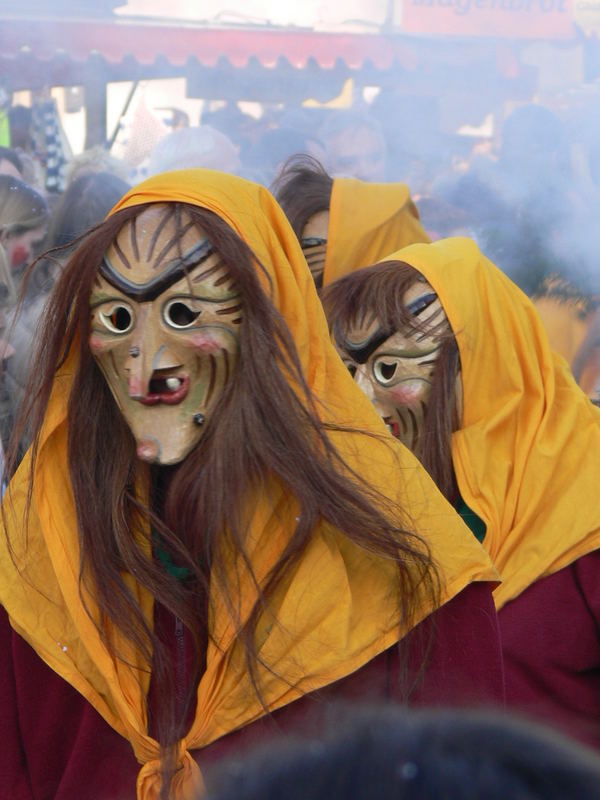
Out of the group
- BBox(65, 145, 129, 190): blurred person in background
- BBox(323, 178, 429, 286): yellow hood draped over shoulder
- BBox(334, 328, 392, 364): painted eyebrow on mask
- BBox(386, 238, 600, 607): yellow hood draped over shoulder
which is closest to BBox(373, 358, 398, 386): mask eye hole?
BBox(334, 328, 392, 364): painted eyebrow on mask

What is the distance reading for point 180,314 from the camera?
6.47 feet

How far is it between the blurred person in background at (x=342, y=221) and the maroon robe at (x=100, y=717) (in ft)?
6.28

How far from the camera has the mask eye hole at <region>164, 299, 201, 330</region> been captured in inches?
76.8

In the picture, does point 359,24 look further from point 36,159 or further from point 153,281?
point 153,281

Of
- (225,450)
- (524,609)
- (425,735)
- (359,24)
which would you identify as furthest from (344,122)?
(425,735)

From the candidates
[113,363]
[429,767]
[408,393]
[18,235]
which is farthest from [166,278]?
[18,235]

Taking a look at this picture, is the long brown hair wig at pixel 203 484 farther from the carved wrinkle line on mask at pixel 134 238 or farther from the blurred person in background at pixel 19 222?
the blurred person in background at pixel 19 222

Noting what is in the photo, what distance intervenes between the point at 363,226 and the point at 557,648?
1742 mm

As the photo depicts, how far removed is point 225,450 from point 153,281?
290 mm

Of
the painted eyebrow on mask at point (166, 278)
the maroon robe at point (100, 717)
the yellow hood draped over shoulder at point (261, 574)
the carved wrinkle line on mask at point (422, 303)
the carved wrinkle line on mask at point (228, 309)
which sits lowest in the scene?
the maroon robe at point (100, 717)

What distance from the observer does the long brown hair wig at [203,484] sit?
183 cm

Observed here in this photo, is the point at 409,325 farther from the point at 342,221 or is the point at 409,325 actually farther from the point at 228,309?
the point at 342,221

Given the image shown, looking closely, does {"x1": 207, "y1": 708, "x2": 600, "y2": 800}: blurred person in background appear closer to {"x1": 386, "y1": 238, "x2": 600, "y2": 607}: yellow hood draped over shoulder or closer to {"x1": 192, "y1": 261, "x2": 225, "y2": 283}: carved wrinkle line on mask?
{"x1": 192, "y1": 261, "x2": 225, "y2": 283}: carved wrinkle line on mask

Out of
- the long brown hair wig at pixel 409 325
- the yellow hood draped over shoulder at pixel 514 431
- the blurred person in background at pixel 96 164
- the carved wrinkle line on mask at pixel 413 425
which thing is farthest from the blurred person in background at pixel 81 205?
the carved wrinkle line on mask at pixel 413 425
